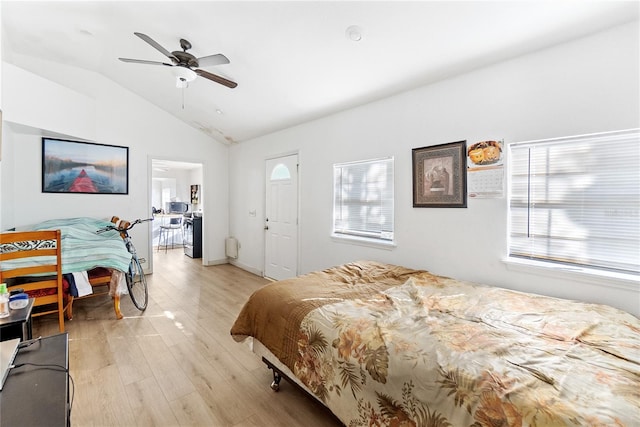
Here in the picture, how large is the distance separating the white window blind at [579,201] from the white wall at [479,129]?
13cm

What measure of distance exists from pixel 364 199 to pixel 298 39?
72.1 inches

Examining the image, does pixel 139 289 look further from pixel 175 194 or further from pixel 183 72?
pixel 175 194

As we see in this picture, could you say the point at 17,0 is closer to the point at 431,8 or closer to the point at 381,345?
the point at 431,8

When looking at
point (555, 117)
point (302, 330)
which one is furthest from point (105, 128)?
point (555, 117)

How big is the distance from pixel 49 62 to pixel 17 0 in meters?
1.64

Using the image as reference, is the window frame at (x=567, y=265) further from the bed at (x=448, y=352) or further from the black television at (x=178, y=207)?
the black television at (x=178, y=207)

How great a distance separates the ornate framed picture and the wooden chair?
3.58 m

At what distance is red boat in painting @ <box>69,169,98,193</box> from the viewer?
13.9ft

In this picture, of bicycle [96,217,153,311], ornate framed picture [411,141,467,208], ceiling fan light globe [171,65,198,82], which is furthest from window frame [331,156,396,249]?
bicycle [96,217,153,311]

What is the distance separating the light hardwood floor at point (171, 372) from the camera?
1.73 meters

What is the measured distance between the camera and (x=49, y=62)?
394cm

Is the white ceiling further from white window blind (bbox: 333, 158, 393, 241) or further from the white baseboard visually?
the white baseboard

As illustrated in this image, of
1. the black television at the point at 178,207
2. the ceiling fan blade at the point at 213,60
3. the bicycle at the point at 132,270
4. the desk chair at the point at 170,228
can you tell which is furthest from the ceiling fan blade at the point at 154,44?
the black television at the point at 178,207

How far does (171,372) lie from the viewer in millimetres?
2152
